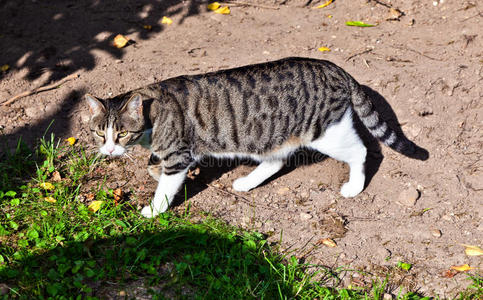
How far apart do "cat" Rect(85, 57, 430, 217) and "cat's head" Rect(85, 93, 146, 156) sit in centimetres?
3

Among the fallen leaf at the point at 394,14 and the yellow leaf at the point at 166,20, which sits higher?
the yellow leaf at the point at 166,20

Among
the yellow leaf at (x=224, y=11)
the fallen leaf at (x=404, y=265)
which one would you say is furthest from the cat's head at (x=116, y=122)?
the yellow leaf at (x=224, y=11)

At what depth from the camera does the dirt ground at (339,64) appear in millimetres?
4125

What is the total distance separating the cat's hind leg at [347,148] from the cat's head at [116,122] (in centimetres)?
159

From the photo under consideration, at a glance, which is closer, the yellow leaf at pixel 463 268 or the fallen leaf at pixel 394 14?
the yellow leaf at pixel 463 268

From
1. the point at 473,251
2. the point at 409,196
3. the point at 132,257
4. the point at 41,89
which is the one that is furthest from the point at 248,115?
the point at 41,89

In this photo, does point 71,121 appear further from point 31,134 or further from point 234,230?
point 234,230

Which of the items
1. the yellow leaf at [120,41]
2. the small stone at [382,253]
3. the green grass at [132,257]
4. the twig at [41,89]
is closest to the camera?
the green grass at [132,257]

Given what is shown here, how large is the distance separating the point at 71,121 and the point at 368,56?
3.44m

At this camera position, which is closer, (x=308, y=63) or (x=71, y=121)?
(x=308, y=63)

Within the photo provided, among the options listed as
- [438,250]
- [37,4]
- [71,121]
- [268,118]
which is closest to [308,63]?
[268,118]

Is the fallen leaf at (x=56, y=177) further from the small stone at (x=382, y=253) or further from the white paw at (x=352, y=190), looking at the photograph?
the small stone at (x=382, y=253)

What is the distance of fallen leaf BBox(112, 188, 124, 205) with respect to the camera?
424 cm

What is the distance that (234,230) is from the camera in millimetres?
3943
